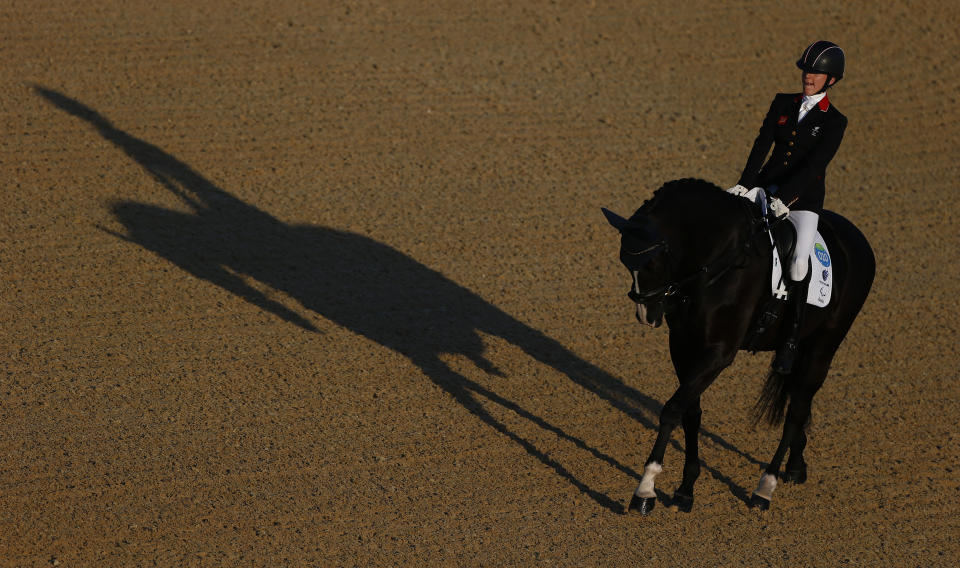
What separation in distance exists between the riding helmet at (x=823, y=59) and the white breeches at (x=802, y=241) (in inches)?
39.1

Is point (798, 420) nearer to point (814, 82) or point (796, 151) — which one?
point (796, 151)

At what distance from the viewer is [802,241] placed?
24.5 ft

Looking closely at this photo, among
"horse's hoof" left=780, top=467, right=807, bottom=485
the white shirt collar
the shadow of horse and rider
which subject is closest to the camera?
the white shirt collar

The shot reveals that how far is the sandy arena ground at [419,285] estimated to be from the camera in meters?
7.56

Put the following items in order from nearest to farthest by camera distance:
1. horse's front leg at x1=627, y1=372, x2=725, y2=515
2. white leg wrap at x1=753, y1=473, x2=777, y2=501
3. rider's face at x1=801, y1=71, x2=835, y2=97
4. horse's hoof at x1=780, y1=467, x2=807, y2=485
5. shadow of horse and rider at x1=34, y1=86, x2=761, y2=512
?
horse's front leg at x1=627, y1=372, x2=725, y2=515, rider's face at x1=801, y1=71, x2=835, y2=97, white leg wrap at x1=753, y1=473, x2=777, y2=501, horse's hoof at x1=780, y1=467, x2=807, y2=485, shadow of horse and rider at x1=34, y1=86, x2=761, y2=512

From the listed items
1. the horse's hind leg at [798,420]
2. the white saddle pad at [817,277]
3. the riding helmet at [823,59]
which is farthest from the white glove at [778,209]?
the horse's hind leg at [798,420]

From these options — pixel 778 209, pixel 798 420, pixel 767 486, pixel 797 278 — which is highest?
pixel 778 209

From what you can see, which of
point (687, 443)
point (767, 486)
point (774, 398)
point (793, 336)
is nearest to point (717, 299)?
point (793, 336)

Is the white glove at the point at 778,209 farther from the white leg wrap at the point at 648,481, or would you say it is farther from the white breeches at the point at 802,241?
the white leg wrap at the point at 648,481

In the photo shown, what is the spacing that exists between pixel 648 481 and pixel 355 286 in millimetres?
3999

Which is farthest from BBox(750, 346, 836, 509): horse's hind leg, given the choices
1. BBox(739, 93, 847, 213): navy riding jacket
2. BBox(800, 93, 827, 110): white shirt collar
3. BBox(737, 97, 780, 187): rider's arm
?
BBox(800, 93, 827, 110): white shirt collar

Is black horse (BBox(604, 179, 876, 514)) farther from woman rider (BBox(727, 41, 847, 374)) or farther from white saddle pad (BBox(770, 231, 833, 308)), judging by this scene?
woman rider (BBox(727, 41, 847, 374))

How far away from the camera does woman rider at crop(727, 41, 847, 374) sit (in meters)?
7.47

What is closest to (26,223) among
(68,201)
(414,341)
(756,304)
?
(68,201)
